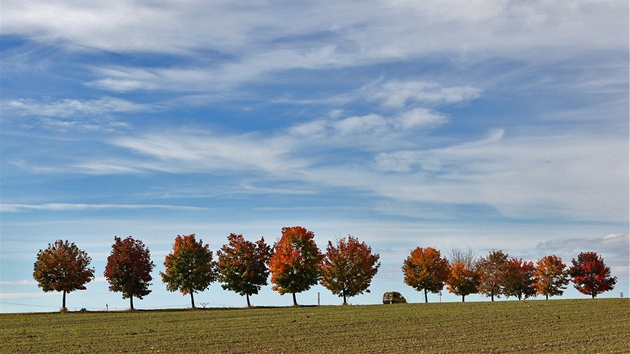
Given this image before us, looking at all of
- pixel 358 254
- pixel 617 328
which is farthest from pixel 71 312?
pixel 617 328

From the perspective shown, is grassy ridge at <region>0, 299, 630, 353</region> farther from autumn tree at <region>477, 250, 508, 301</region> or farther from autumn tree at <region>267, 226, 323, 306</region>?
autumn tree at <region>477, 250, 508, 301</region>

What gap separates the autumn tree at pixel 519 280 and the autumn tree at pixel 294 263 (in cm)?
3426

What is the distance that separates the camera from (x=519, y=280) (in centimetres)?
10562

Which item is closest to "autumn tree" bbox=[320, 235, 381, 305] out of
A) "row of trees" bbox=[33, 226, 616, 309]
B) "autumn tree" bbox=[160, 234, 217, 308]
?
"row of trees" bbox=[33, 226, 616, 309]

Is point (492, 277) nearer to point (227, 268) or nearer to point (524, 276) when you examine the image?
point (524, 276)

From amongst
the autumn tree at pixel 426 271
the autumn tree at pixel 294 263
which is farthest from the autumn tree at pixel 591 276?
the autumn tree at pixel 294 263

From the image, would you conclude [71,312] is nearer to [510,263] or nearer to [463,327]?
[463,327]

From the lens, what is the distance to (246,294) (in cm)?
8862

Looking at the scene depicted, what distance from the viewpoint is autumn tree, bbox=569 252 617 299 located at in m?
105

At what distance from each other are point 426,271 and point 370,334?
54.4 metres

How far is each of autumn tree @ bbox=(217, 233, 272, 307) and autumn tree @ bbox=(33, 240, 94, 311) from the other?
17523 millimetres

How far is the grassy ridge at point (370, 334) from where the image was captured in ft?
108

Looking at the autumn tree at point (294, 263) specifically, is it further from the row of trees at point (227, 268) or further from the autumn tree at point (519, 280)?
the autumn tree at point (519, 280)

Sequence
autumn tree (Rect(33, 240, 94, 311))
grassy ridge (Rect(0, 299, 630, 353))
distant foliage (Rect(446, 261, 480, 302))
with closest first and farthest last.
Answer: grassy ridge (Rect(0, 299, 630, 353))
autumn tree (Rect(33, 240, 94, 311))
distant foliage (Rect(446, 261, 480, 302))
